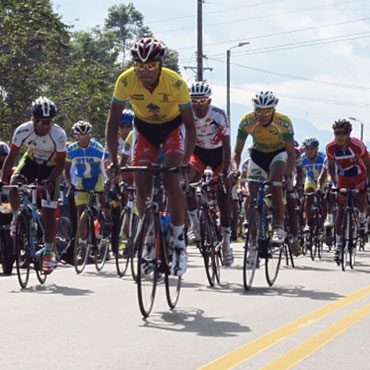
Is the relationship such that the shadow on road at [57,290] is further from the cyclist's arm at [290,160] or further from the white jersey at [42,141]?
the cyclist's arm at [290,160]

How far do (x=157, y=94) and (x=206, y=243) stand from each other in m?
2.43

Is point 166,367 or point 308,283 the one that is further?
point 308,283

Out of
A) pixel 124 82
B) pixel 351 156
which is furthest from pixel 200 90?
pixel 124 82

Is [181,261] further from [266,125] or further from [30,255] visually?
[266,125]

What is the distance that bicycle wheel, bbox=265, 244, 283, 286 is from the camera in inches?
428

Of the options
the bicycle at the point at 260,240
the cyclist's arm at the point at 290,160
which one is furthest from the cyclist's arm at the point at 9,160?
the cyclist's arm at the point at 290,160

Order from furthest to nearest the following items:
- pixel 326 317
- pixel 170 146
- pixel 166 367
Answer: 1. pixel 170 146
2. pixel 326 317
3. pixel 166 367

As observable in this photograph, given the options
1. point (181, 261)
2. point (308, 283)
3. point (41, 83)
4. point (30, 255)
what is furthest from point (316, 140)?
point (41, 83)

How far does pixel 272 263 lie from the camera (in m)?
11.1

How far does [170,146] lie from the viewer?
29.9 feet

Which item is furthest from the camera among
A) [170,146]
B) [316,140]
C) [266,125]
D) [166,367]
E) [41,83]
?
[41,83]

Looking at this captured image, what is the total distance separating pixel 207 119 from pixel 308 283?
2405mm

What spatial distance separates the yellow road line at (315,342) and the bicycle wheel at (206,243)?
227 cm

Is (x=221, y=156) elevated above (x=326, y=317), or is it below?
above
